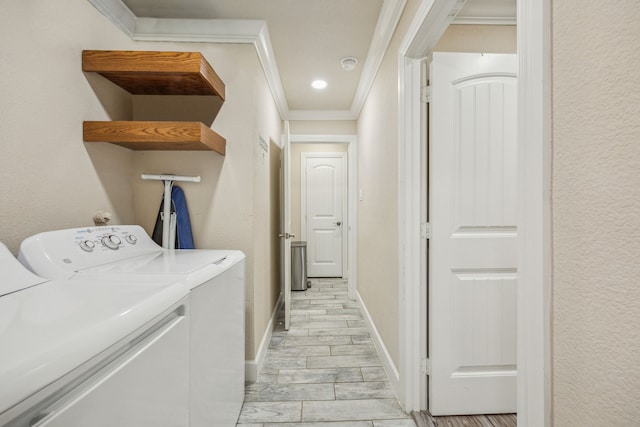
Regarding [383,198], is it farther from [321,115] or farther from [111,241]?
[321,115]

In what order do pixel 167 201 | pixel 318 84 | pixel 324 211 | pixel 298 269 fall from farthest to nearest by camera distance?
pixel 324 211 → pixel 298 269 → pixel 318 84 → pixel 167 201

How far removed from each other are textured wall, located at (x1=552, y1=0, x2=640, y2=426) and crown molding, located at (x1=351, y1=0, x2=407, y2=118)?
136 centimetres

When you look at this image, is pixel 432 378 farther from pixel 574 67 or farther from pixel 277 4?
pixel 277 4

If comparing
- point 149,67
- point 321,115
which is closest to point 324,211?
point 321,115

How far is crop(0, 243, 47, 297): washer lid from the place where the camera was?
0.88 meters

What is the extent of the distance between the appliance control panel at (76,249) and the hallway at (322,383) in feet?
3.67

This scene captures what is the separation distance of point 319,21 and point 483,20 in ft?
3.35

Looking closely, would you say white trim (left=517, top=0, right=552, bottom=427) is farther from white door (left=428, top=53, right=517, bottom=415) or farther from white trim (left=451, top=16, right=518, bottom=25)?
white trim (left=451, top=16, right=518, bottom=25)

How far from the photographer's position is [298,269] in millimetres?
4160

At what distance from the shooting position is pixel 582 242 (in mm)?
557

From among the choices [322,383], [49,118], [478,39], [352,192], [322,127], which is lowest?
[322,383]

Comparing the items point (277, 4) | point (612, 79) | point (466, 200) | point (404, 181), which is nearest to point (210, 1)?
point (277, 4)

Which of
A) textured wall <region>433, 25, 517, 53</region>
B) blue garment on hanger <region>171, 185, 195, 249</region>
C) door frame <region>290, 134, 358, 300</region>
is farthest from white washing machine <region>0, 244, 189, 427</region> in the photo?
door frame <region>290, 134, 358, 300</region>

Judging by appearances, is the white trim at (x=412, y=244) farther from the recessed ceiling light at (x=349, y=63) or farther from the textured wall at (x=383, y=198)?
the recessed ceiling light at (x=349, y=63)
